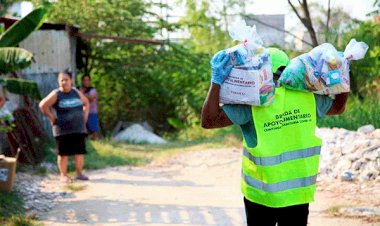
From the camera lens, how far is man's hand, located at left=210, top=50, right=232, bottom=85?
328 cm

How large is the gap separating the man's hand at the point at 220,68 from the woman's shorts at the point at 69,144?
6.26 meters

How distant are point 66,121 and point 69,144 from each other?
1.13 ft

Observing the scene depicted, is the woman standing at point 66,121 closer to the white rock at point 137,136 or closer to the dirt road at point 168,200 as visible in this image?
the dirt road at point 168,200

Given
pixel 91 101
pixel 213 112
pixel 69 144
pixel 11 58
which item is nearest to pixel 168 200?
pixel 69 144

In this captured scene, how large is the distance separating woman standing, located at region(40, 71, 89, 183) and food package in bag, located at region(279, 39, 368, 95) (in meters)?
6.20

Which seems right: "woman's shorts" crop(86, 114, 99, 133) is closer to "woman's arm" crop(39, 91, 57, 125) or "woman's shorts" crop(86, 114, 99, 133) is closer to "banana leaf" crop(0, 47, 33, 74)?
"woman's arm" crop(39, 91, 57, 125)

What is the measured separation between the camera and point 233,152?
1227cm

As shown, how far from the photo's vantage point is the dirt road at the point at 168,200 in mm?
6461

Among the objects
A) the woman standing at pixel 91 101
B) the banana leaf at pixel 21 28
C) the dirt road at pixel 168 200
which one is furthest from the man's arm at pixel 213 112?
the woman standing at pixel 91 101

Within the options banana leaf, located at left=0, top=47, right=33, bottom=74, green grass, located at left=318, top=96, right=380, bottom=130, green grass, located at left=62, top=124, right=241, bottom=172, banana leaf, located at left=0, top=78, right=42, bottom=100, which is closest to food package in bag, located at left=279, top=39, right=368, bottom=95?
banana leaf, located at left=0, top=47, right=33, bottom=74

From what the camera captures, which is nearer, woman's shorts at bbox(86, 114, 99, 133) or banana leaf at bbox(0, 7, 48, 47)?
banana leaf at bbox(0, 7, 48, 47)

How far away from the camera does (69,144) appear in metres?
9.27

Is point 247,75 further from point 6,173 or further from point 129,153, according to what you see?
point 129,153

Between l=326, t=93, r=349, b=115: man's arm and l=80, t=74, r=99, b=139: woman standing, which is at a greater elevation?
l=326, t=93, r=349, b=115: man's arm
